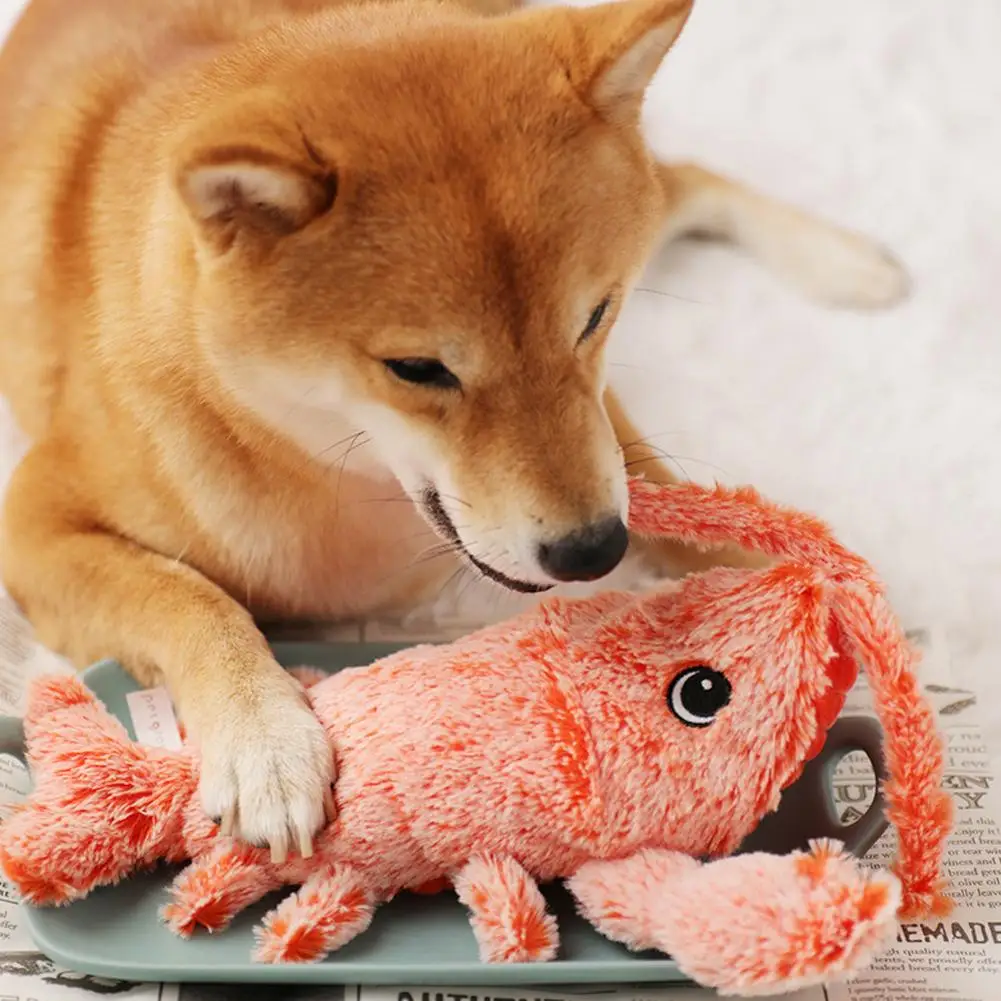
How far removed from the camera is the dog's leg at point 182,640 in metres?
0.87

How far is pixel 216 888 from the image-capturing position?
869 mm

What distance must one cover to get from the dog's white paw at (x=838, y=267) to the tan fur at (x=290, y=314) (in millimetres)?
468

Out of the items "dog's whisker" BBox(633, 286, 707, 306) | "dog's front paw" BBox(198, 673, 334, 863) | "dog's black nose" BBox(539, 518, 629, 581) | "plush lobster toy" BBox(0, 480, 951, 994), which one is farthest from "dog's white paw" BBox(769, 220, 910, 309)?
"dog's front paw" BBox(198, 673, 334, 863)

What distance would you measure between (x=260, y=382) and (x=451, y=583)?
1.33 feet

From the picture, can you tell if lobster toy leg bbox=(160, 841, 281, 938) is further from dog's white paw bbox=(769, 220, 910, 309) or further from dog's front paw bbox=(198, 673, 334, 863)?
dog's white paw bbox=(769, 220, 910, 309)

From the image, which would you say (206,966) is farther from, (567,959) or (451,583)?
(451,583)

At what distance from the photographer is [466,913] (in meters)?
0.90

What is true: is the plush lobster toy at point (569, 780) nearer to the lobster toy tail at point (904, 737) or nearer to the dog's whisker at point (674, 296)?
the lobster toy tail at point (904, 737)

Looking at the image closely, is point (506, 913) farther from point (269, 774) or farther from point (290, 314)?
point (290, 314)

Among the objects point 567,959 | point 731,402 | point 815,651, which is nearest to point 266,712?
point 567,959

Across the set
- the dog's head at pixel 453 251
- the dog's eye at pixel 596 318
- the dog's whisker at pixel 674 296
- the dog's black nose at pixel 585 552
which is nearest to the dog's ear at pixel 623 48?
the dog's head at pixel 453 251

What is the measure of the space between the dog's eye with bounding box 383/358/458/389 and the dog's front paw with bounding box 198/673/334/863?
0.28 metres

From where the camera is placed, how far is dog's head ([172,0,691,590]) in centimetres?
79

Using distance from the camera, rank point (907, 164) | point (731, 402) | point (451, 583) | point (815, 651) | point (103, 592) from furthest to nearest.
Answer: point (907, 164)
point (731, 402)
point (451, 583)
point (103, 592)
point (815, 651)
